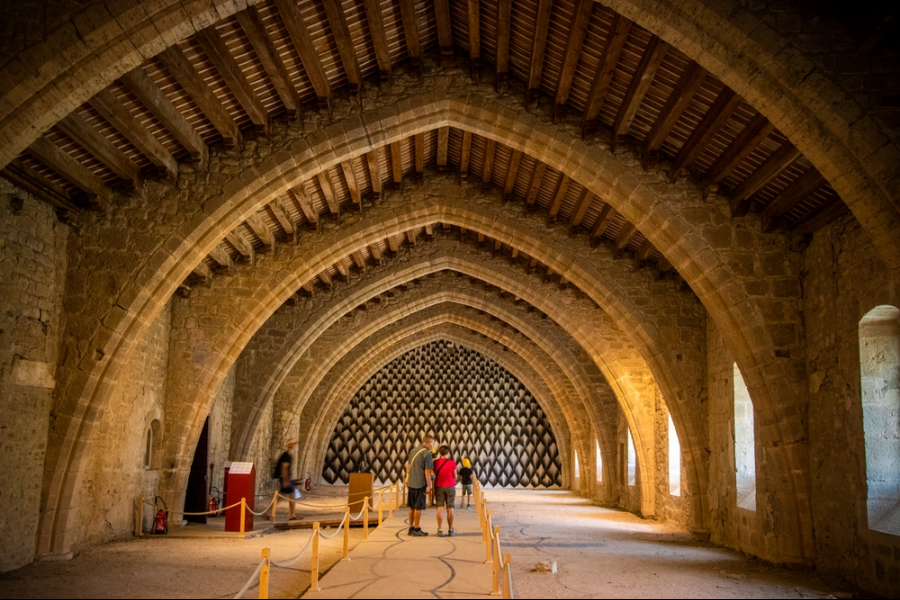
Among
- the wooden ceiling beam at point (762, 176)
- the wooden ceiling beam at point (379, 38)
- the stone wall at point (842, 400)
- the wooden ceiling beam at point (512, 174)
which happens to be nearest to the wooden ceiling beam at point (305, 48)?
the wooden ceiling beam at point (379, 38)

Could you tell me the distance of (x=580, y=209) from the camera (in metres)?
9.57

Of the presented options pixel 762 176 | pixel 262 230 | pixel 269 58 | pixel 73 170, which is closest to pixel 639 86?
pixel 762 176

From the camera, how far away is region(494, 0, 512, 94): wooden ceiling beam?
639 cm

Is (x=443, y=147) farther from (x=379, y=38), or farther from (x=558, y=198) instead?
(x=379, y=38)

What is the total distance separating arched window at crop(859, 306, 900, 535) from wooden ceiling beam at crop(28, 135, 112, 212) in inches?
258

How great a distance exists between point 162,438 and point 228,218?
3.74 m

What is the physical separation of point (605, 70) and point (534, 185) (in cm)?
308

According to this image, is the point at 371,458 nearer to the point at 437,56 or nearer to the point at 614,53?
the point at 437,56

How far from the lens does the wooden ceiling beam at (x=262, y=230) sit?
31.0 ft

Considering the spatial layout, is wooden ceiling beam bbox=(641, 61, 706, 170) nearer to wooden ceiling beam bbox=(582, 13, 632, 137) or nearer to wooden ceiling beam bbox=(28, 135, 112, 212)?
wooden ceiling beam bbox=(582, 13, 632, 137)

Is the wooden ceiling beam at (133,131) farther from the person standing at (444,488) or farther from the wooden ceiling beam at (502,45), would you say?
the person standing at (444,488)

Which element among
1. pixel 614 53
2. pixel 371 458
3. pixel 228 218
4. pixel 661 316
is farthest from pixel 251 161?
pixel 371 458

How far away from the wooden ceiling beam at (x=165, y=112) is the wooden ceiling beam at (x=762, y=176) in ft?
17.1

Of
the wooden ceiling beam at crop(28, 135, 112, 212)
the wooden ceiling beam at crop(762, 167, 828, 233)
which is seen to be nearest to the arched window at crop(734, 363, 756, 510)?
the wooden ceiling beam at crop(762, 167, 828, 233)
